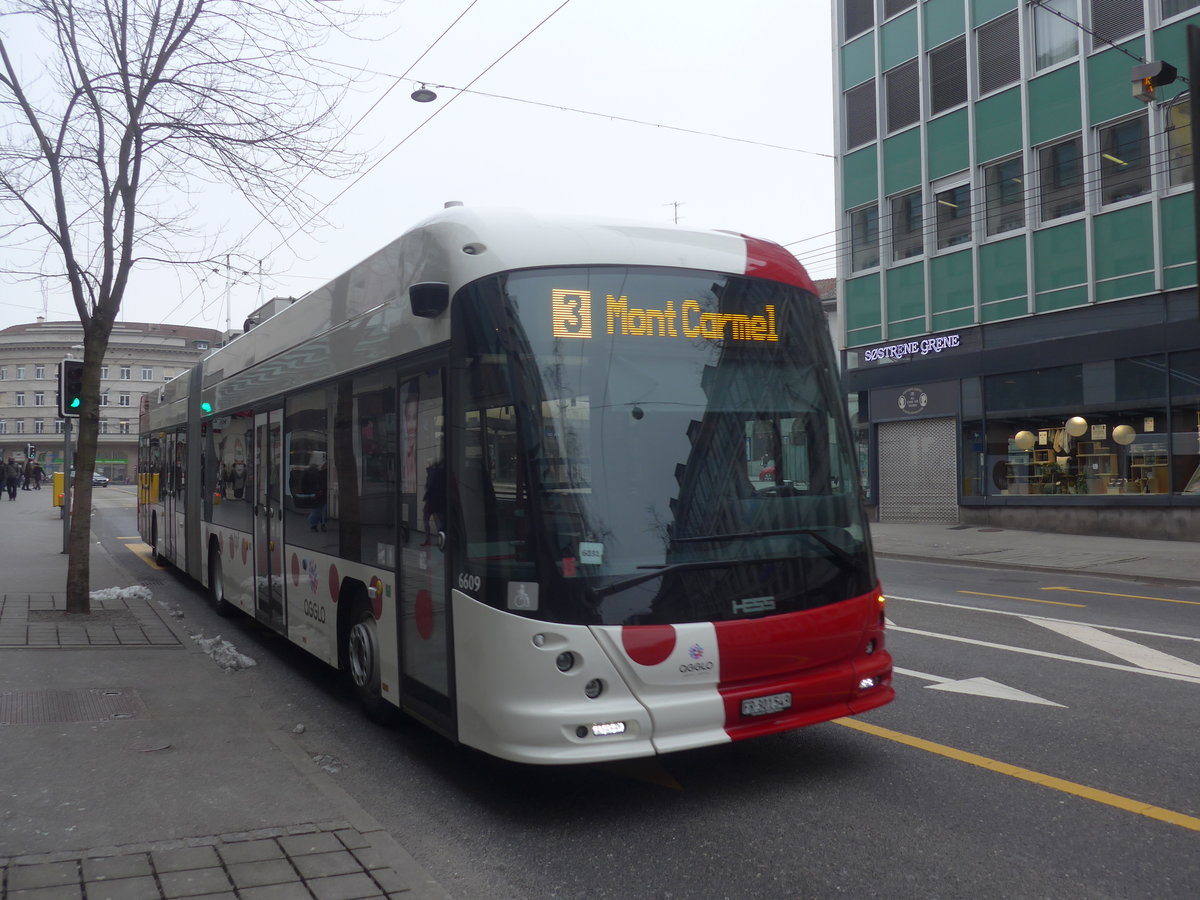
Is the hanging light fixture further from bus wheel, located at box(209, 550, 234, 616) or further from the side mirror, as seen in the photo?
the side mirror

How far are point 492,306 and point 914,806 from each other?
120 inches

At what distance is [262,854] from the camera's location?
430cm

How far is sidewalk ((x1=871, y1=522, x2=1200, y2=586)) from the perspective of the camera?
16.3 metres

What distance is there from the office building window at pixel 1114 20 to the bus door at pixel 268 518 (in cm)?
1963

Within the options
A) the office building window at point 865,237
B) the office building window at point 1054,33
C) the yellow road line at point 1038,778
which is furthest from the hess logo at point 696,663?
the office building window at point 865,237

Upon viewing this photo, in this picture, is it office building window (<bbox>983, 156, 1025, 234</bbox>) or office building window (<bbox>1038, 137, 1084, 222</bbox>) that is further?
office building window (<bbox>983, 156, 1025, 234</bbox>)

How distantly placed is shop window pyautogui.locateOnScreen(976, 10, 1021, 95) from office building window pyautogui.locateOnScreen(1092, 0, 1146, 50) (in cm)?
193

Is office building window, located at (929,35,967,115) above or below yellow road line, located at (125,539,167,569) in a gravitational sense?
above

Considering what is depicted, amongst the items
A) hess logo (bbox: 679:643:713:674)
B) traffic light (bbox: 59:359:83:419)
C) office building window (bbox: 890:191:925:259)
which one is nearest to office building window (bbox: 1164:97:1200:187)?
office building window (bbox: 890:191:925:259)

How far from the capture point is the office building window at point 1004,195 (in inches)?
942

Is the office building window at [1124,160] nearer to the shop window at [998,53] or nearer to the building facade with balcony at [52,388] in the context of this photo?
the shop window at [998,53]

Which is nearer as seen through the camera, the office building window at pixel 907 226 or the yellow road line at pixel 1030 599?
the yellow road line at pixel 1030 599

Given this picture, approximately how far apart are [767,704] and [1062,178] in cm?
2132

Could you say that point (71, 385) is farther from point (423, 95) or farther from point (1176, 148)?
point (1176, 148)
